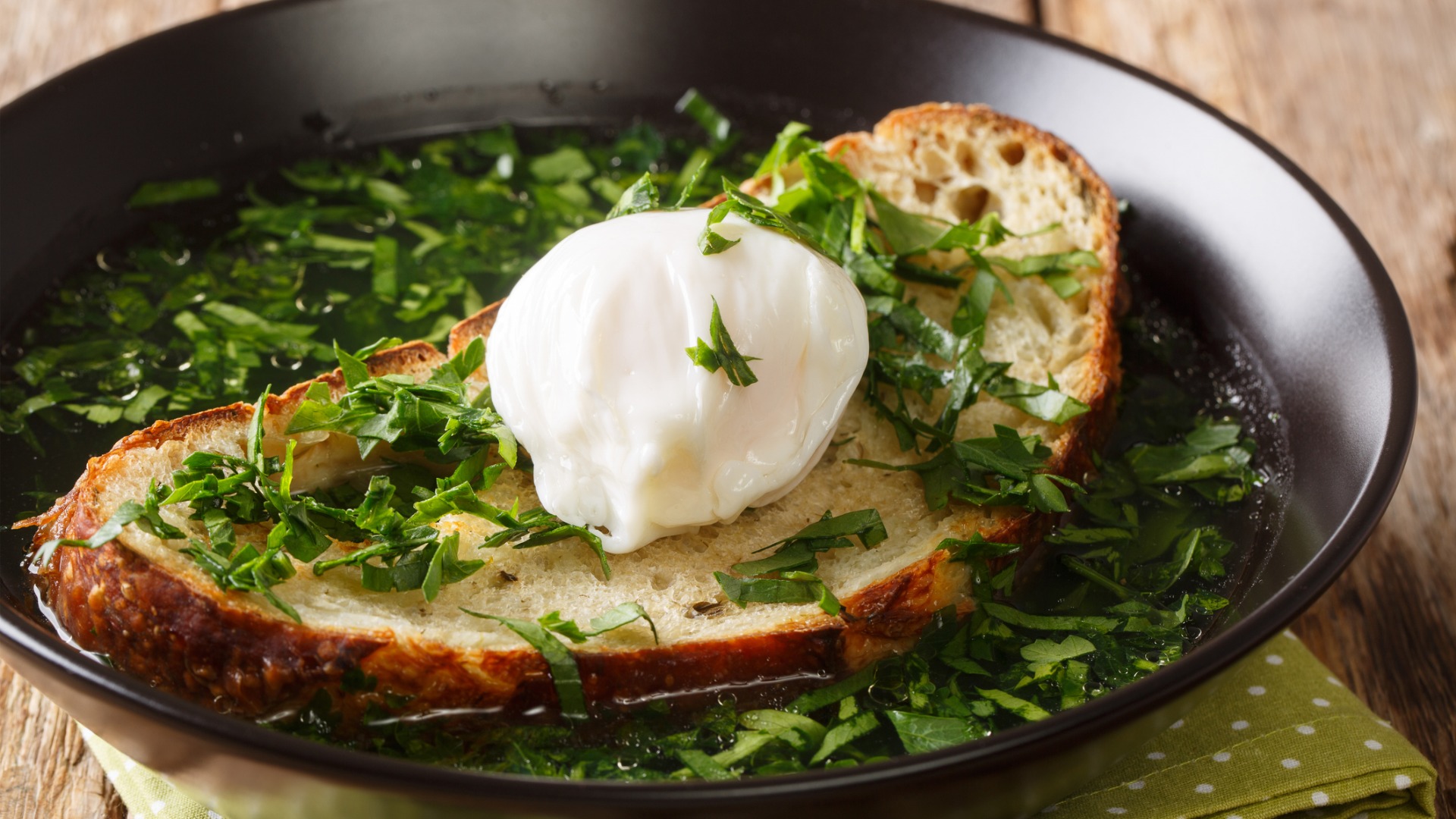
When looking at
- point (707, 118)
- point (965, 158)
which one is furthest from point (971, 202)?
point (707, 118)

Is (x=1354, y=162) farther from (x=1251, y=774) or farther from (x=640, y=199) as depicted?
(x=640, y=199)

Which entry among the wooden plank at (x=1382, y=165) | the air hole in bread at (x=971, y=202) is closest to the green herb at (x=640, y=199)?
the air hole in bread at (x=971, y=202)

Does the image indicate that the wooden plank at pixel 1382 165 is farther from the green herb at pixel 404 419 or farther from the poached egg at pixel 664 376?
the green herb at pixel 404 419

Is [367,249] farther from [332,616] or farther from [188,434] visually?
[332,616]

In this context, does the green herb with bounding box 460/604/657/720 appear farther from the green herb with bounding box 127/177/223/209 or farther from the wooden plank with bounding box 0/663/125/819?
the green herb with bounding box 127/177/223/209

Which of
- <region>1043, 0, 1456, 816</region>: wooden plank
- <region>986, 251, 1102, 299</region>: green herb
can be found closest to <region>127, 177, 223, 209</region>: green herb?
<region>986, 251, 1102, 299</region>: green herb
